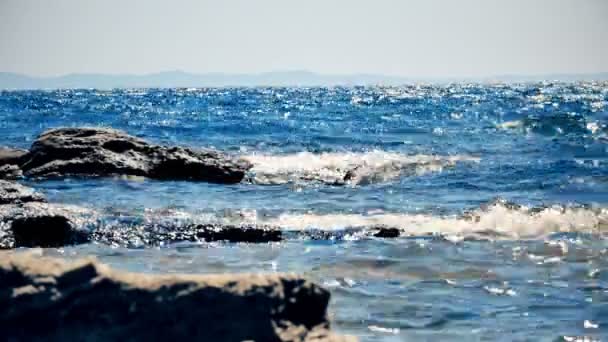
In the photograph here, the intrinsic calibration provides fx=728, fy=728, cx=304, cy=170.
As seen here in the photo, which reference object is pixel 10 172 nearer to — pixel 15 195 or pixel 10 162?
pixel 10 162

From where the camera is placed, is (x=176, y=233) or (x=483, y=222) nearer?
(x=176, y=233)

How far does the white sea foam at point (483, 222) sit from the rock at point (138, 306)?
25.5 feet

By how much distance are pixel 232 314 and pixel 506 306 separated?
4.46 metres

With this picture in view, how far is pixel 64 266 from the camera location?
3.77 m

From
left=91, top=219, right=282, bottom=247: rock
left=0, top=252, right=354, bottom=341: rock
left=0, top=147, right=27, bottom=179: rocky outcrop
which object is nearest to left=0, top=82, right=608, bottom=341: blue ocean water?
left=91, top=219, right=282, bottom=247: rock

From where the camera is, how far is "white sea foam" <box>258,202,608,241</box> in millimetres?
11633

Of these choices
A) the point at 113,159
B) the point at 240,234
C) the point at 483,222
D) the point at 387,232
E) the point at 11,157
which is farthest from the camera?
the point at 11,157

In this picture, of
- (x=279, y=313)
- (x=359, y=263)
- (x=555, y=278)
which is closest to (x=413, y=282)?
(x=359, y=263)

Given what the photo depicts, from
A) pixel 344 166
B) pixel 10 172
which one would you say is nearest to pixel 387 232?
pixel 10 172

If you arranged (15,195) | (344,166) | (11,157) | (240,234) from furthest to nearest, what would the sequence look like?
1. (344,166)
2. (11,157)
3. (15,195)
4. (240,234)

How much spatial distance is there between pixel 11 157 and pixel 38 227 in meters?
9.41

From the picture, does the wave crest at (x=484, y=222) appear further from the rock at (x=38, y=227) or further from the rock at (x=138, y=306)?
the rock at (x=138, y=306)

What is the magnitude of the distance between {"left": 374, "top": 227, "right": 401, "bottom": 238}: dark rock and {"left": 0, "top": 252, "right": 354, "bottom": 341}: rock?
7302 mm

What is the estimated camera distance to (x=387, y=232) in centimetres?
1110
